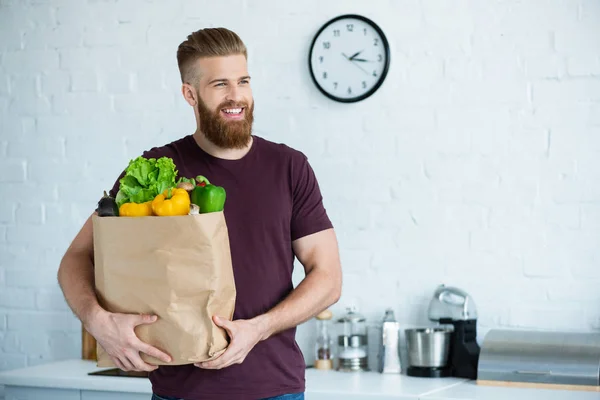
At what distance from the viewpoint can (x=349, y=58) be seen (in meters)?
3.25

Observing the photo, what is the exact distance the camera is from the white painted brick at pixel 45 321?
366 cm

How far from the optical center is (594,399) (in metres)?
2.57

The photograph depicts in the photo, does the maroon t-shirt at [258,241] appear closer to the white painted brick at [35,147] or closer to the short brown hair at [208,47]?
the short brown hair at [208,47]

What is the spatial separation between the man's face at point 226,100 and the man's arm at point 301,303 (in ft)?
0.97

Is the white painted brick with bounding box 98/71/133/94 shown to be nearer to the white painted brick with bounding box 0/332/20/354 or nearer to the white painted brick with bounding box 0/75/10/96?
the white painted brick with bounding box 0/75/10/96

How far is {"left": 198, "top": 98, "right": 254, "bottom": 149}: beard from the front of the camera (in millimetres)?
1916

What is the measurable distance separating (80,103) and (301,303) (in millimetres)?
2090

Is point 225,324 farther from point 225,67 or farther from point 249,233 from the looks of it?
point 225,67

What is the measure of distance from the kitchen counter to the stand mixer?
1.8 inches

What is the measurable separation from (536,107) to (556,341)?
2.65ft

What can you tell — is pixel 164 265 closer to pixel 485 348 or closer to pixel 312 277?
pixel 312 277

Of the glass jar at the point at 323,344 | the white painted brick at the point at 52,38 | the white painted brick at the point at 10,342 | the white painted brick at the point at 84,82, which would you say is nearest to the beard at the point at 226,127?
the glass jar at the point at 323,344

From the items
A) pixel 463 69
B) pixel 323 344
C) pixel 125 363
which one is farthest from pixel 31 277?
pixel 125 363

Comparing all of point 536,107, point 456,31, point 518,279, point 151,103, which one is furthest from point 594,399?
point 151,103
